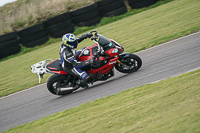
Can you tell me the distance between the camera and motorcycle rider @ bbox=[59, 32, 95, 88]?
22.3ft

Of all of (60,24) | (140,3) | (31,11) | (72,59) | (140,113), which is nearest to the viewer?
(140,113)

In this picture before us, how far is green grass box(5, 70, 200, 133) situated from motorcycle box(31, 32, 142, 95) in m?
1.43

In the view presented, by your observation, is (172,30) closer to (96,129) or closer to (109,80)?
(109,80)

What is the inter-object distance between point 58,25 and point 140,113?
11.7 meters

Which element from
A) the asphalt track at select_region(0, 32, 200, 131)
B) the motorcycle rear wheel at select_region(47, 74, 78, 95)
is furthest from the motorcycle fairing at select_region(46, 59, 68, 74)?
the asphalt track at select_region(0, 32, 200, 131)

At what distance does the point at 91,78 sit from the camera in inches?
287

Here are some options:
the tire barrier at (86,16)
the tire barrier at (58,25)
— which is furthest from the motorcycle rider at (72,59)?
the tire barrier at (86,16)

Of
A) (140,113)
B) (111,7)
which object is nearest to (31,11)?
(111,7)

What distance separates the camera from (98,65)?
7.16m

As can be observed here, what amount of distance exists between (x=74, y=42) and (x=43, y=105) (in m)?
2.11

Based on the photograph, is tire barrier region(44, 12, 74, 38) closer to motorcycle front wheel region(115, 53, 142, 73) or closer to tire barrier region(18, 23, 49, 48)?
tire barrier region(18, 23, 49, 48)

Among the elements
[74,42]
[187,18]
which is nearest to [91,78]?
[74,42]

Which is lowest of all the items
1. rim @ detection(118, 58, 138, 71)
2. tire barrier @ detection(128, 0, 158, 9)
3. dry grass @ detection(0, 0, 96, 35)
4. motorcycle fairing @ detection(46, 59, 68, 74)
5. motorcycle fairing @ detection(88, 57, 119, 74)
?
rim @ detection(118, 58, 138, 71)

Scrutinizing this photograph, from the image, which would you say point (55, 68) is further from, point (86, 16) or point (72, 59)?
point (86, 16)
